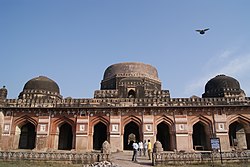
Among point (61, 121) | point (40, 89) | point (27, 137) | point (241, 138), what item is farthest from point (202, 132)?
point (40, 89)

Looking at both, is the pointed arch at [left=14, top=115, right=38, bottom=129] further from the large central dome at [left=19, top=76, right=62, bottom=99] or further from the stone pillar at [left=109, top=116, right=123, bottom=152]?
the stone pillar at [left=109, top=116, right=123, bottom=152]

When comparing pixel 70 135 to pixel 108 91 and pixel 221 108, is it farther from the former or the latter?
pixel 221 108

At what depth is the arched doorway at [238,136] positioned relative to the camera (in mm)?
19922

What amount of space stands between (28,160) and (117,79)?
13436mm

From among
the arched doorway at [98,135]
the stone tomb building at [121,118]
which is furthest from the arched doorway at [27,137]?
the arched doorway at [98,135]

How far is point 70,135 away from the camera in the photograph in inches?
838

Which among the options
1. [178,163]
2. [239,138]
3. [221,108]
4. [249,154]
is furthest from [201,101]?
[178,163]

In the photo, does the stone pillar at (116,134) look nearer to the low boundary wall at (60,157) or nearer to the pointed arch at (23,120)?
the low boundary wall at (60,157)

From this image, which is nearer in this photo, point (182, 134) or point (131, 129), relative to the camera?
point (182, 134)

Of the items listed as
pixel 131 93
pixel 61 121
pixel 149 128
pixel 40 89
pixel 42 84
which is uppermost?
pixel 42 84

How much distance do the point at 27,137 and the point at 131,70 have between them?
472 inches

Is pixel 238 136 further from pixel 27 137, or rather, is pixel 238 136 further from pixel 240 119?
pixel 27 137

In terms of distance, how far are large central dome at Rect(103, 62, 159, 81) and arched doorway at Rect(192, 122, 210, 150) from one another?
24.5 ft

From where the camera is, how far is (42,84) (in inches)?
922
